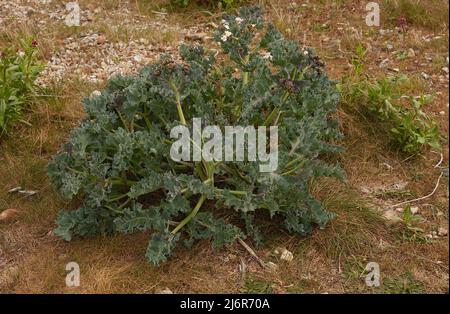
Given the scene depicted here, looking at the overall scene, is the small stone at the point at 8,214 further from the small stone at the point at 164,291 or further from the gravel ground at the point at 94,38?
the gravel ground at the point at 94,38

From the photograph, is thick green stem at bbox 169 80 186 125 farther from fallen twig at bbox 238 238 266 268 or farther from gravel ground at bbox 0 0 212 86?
gravel ground at bbox 0 0 212 86

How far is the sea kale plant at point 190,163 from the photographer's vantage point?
278 cm

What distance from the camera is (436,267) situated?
112 inches

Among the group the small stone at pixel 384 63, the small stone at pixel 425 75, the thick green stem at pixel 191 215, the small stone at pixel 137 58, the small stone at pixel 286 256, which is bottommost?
the small stone at pixel 286 256

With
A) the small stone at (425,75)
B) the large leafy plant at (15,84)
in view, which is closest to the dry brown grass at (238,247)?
the large leafy plant at (15,84)

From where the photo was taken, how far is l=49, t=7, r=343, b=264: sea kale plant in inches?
109

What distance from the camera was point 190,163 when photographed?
117 inches

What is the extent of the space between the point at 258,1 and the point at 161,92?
234 cm

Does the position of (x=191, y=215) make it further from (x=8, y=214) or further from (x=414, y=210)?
(x=414, y=210)

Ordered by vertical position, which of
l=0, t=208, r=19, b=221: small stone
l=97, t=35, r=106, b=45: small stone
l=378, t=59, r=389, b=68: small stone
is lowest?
l=0, t=208, r=19, b=221: small stone

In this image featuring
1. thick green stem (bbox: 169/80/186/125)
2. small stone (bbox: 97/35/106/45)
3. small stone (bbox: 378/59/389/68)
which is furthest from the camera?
small stone (bbox: 97/35/106/45)

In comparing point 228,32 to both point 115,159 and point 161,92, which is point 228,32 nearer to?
point 161,92

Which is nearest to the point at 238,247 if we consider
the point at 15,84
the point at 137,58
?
the point at 15,84

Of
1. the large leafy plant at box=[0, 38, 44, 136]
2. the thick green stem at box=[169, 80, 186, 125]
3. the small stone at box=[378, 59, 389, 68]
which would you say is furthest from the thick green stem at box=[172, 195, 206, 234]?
the small stone at box=[378, 59, 389, 68]
